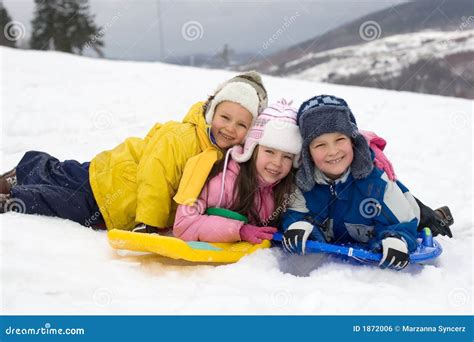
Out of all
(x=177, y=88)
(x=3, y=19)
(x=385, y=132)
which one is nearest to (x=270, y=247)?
(x=385, y=132)

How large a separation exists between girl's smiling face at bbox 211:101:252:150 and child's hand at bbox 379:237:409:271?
0.97 meters

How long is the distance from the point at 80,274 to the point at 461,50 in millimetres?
63476

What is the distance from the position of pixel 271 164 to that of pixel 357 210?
523 millimetres

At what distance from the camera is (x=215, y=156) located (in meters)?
2.65

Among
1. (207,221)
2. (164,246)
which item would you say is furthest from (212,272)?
(207,221)

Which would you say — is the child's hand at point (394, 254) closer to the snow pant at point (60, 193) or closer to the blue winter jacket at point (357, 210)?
the blue winter jacket at point (357, 210)

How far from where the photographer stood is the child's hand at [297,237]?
2420 millimetres

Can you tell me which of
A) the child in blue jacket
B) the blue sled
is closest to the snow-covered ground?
the blue sled

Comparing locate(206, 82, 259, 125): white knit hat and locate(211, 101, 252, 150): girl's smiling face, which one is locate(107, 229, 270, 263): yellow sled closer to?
locate(211, 101, 252, 150): girl's smiling face

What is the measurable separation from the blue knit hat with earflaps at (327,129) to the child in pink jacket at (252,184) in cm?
9

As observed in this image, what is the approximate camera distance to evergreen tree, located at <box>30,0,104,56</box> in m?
23.5

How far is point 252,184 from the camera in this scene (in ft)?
8.65

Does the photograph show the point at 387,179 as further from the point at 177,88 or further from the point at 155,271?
the point at 177,88

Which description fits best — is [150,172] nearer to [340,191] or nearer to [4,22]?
[340,191]
